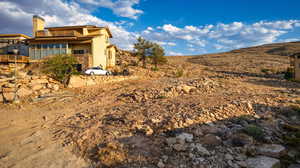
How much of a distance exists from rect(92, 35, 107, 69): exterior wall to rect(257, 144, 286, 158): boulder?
61.3 feet

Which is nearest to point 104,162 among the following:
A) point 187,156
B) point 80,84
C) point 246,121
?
point 187,156

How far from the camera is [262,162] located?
11.0 ft

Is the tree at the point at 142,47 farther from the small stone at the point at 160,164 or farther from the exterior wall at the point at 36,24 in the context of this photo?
the small stone at the point at 160,164

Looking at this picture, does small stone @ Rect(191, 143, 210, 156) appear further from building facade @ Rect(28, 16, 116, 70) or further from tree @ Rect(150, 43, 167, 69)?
tree @ Rect(150, 43, 167, 69)

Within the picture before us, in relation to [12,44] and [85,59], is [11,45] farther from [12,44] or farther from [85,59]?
[85,59]

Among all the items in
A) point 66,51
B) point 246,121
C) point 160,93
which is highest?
point 66,51

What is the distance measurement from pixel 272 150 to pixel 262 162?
68 cm

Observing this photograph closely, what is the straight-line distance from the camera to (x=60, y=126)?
619cm

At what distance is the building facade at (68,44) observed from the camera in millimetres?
18938

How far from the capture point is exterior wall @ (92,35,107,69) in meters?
19.4

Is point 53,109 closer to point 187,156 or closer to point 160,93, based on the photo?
point 160,93

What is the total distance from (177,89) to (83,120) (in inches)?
227

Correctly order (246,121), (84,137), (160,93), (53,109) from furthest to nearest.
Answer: (160,93), (53,109), (246,121), (84,137)

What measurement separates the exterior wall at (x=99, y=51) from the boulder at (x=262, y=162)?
18.8 metres
